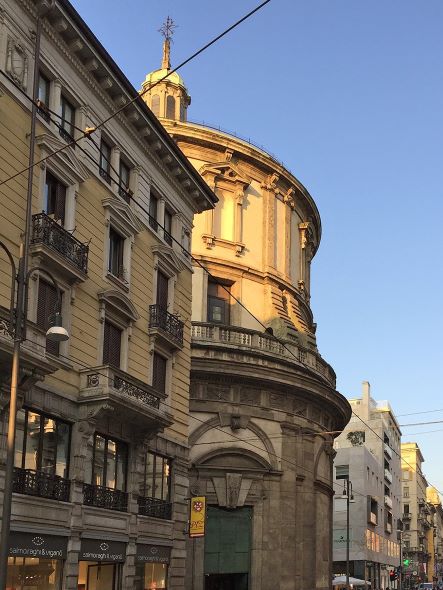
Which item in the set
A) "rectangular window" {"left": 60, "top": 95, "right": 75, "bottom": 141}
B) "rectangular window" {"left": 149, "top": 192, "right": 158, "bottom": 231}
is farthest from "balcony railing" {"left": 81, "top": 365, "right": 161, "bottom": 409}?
"rectangular window" {"left": 60, "top": 95, "right": 75, "bottom": 141}

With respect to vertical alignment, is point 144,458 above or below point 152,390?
below

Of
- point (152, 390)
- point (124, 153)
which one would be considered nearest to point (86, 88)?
point (124, 153)

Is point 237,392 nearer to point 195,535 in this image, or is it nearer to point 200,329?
point 200,329

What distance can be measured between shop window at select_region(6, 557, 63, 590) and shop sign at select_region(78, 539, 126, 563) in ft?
3.26

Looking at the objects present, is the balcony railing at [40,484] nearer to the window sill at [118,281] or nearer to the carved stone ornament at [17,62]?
the window sill at [118,281]

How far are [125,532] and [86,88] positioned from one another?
13412 millimetres

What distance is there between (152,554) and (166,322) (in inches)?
300

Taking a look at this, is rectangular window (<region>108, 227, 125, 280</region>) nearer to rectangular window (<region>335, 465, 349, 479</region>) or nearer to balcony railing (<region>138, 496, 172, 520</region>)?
balcony railing (<region>138, 496, 172, 520</region>)

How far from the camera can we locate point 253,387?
42.4m

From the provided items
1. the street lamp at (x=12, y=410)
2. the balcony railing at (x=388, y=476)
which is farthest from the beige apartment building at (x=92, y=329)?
the balcony railing at (x=388, y=476)

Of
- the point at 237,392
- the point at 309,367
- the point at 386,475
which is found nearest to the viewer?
the point at 237,392

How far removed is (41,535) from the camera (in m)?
23.0

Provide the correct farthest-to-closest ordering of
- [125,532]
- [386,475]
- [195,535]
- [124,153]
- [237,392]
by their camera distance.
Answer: [386,475]
[237,392]
[195,535]
[124,153]
[125,532]

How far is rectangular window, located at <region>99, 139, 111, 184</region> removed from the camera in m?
28.1
